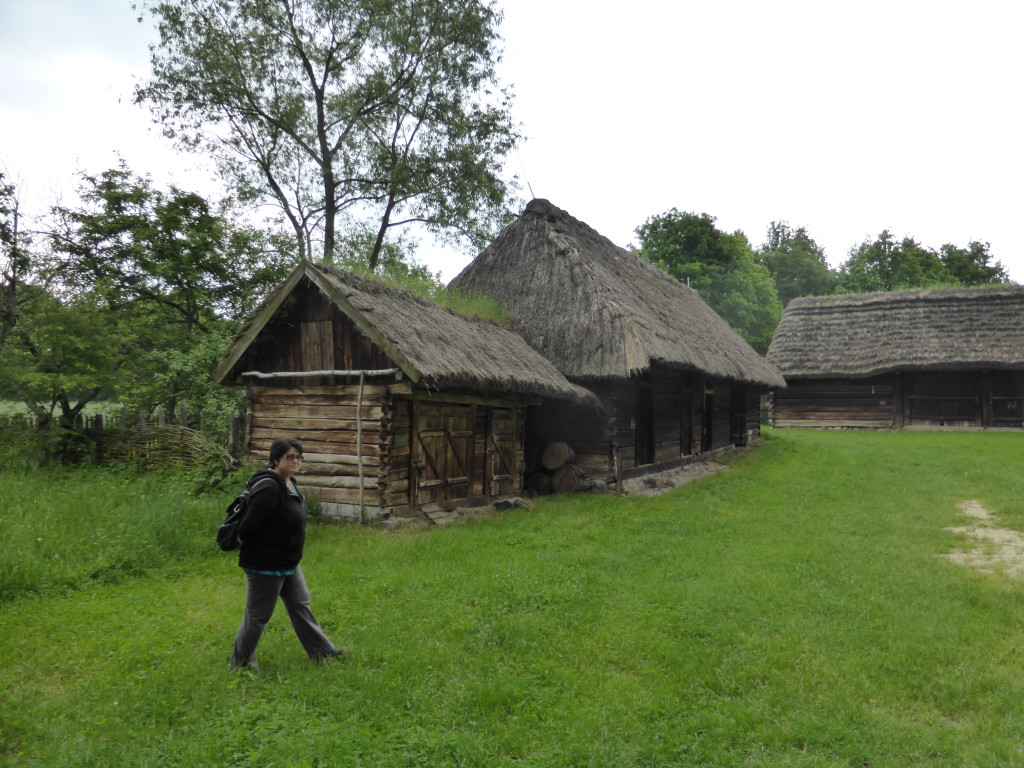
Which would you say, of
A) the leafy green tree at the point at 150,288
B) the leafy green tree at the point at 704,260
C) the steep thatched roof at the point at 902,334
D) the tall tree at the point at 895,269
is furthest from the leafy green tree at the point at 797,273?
the leafy green tree at the point at 150,288

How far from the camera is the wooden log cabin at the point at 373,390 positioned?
9.12 m

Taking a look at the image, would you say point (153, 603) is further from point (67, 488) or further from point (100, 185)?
point (100, 185)

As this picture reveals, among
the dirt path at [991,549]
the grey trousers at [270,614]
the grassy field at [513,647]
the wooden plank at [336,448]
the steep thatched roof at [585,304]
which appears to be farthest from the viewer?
the steep thatched roof at [585,304]

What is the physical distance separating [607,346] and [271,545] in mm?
8683

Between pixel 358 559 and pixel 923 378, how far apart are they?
22.7 m

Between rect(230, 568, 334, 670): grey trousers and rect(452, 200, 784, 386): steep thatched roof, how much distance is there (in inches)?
309

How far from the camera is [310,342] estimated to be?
9.95 metres

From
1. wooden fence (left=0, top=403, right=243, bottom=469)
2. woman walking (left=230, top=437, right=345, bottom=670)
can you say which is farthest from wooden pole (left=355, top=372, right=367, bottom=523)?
woman walking (left=230, top=437, right=345, bottom=670)

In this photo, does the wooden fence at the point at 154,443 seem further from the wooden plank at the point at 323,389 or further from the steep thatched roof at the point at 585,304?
the steep thatched roof at the point at 585,304

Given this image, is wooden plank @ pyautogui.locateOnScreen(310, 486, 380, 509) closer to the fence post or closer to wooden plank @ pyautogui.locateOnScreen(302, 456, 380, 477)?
wooden plank @ pyautogui.locateOnScreen(302, 456, 380, 477)

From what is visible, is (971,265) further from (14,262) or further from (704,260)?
(14,262)

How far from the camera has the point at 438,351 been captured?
31.1ft

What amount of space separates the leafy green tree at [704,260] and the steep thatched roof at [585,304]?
25011 millimetres

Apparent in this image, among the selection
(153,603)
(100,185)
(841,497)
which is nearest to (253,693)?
(153,603)
